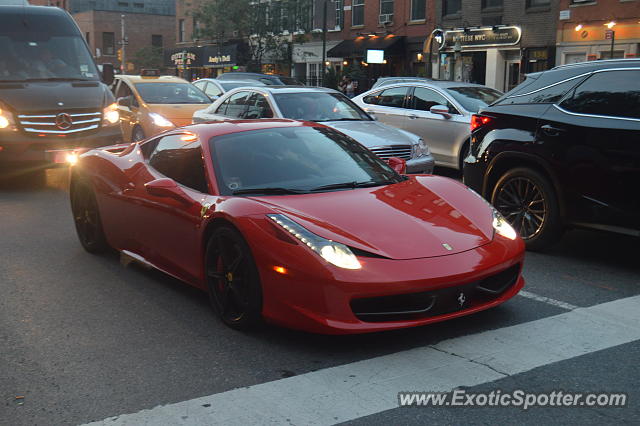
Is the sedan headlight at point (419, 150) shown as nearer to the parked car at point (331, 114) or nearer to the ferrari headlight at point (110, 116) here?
the parked car at point (331, 114)

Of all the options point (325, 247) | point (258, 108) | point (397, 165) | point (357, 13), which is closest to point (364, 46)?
point (357, 13)

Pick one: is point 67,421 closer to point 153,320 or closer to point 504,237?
point 153,320

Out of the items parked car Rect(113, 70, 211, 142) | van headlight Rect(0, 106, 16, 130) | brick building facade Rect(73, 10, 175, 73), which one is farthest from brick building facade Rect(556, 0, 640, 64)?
brick building facade Rect(73, 10, 175, 73)

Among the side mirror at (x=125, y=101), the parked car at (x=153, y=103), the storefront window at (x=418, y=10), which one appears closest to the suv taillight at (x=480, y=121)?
the parked car at (x=153, y=103)

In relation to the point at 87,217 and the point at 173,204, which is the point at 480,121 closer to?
the point at 173,204

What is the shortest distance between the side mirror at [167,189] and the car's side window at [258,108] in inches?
230

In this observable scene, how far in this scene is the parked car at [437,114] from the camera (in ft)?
40.9

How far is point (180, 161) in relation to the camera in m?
5.78

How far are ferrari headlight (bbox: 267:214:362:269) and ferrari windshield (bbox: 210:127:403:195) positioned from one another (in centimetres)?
66

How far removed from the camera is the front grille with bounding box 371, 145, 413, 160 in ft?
34.1

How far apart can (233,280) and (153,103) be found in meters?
11.7

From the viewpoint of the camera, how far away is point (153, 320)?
5.17 meters

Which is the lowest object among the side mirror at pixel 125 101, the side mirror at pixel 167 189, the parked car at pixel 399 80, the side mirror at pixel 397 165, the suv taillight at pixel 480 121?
the side mirror at pixel 167 189

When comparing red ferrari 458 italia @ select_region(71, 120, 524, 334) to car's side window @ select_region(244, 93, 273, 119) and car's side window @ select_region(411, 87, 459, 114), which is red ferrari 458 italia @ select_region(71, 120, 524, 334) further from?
car's side window @ select_region(411, 87, 459, 114)
